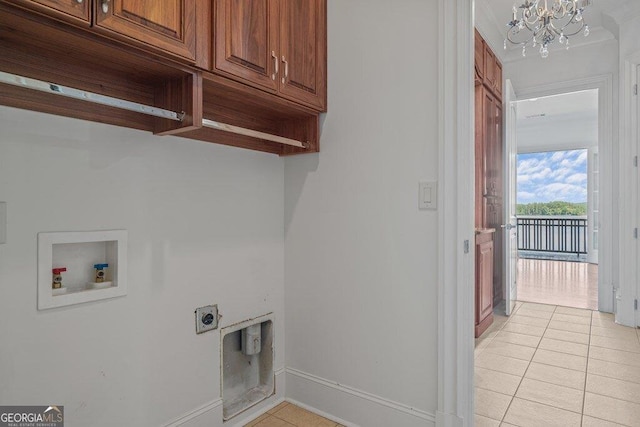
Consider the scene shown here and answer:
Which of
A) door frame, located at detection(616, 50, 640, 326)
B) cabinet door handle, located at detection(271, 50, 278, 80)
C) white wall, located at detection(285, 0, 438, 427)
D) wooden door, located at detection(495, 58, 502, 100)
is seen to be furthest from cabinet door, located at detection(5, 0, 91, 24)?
door frame, located at detection(616, 50, 640, 326)

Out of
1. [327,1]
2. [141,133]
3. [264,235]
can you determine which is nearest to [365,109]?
[327,1]

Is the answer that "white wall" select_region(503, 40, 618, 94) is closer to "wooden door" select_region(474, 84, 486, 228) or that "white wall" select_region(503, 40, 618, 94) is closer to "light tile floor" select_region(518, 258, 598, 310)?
"wooden door" select_region(474, 84, 486, 228)

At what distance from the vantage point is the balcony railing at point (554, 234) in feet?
25.9

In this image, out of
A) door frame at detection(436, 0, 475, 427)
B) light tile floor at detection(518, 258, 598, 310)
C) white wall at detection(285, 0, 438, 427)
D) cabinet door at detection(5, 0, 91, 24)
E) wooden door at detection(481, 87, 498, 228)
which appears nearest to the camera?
cabinet door at detection(5, 0, 91, 24)

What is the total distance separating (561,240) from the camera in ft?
26.8

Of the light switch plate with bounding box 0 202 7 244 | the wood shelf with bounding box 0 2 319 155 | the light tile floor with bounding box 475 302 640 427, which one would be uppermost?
the wood shelf with bounding box 0 2 319 155

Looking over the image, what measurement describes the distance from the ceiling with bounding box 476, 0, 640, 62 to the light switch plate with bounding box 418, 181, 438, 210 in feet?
8.07

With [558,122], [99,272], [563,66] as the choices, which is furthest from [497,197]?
[558,122]

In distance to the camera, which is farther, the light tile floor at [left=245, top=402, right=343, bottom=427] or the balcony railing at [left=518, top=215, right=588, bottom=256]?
the balcony railing at [left=518, top=215, right=588, bottom=256]

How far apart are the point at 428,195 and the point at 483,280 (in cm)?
186

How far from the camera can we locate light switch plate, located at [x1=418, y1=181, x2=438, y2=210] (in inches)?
64.7

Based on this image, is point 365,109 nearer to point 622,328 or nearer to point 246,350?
point 246,350

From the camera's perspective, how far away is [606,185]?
375cm

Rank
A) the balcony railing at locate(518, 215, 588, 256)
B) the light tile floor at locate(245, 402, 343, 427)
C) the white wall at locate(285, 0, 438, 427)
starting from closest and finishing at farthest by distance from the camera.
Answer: the white wall at locate(285, 0, 438, 427) → the light tile floor at locate(245, 402, 343, 427) → the balcony railing at locate(518, 215, 588, 256)
